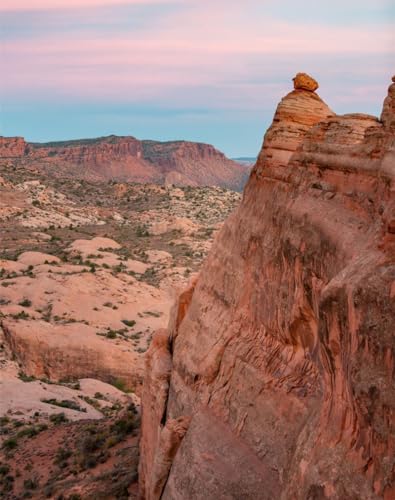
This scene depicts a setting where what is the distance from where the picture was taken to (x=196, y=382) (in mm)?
14977

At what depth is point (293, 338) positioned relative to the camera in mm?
12125

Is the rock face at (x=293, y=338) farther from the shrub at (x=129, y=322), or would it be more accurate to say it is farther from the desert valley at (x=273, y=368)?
the shrub at (x=129, y=322)

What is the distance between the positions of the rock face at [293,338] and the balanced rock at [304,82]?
165mm

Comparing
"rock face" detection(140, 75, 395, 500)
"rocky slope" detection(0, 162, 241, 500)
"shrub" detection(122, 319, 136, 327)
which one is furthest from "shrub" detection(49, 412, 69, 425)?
"shrub" detection(122, 319, 136, 327)

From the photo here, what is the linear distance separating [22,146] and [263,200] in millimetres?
174403

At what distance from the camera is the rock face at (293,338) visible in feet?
26.9

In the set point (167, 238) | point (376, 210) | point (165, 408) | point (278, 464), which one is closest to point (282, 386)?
point (278, 464)

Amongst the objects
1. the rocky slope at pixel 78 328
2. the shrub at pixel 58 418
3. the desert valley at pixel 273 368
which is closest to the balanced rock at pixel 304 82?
the desert valley at pixel 273 368

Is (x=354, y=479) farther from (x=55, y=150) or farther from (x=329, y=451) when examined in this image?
(x=55, y=150)

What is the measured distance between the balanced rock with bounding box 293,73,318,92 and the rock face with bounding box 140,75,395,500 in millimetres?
165

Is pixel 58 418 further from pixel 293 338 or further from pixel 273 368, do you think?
pixel 293 338

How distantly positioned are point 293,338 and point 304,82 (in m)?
6.07

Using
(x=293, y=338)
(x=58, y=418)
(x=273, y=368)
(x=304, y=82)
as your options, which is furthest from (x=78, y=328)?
(x=293, y=338)

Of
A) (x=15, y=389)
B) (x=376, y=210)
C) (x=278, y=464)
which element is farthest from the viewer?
(x=15, y=389)
